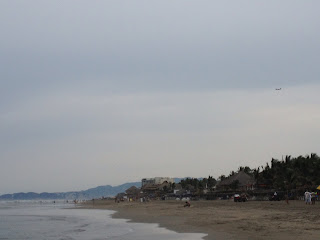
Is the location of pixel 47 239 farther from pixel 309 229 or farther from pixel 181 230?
pixel 309 229

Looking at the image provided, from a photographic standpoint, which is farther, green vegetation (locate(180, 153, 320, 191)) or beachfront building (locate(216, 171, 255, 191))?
beachfront building (locate(216, 171, 255, 191))

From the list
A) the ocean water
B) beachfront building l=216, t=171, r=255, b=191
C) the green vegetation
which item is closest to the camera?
the ocean water

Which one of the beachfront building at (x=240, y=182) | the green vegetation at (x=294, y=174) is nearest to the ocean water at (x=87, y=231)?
the green vegetation at (x=294, y=174)

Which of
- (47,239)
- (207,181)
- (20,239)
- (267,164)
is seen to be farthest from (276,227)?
(207,181)

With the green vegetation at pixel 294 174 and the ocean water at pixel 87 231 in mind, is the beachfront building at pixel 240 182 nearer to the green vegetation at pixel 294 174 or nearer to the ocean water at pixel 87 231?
the green vegetation at pixel 294 174

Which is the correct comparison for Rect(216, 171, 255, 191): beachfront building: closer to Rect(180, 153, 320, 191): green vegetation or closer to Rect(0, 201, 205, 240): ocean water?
Rect(180, 153, 320, 191): green vegetation

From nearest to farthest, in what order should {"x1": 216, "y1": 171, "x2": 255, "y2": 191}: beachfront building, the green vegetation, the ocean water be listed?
1. the ocean water
2. the green vegetation
3. {"x1": 216, "y1": 171, "x2": 255, "y2": 191}: beachfront building

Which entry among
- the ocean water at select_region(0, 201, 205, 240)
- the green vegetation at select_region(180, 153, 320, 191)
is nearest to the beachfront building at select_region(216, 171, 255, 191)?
the green vegetation at select_region(180, 153, 320, 191)

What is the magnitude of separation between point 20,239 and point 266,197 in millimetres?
44438

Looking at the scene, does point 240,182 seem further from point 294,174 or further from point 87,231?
point 87,231

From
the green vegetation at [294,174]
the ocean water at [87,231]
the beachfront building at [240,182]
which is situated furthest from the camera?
the beachfront building at [240,182]

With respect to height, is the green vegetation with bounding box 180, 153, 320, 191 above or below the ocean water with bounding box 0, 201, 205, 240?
above

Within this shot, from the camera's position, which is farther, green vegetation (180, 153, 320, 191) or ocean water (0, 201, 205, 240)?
green vegetation (180, 153, 320, 191)

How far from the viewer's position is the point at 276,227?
809 inches
